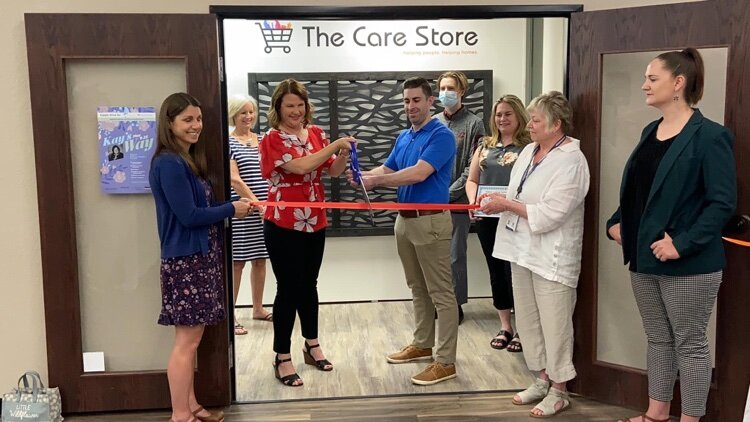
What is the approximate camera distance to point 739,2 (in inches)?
115

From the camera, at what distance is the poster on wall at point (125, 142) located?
319 centimetres

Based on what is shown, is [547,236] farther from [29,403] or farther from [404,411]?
[29,403]

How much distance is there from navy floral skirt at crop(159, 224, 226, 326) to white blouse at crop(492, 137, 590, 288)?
1412 mm

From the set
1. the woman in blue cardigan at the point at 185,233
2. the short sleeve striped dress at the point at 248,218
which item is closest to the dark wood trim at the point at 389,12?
the woman in blue cardigan at the point at 185,233

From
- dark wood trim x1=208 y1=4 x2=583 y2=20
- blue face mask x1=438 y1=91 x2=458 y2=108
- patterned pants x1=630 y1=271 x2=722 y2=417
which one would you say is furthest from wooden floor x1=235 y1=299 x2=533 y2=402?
dark wood trim x1=208 y1=4 x2=583 y2=20

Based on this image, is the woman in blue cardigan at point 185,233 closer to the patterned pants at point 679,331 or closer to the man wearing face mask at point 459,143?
the patterned pants at point 679,331

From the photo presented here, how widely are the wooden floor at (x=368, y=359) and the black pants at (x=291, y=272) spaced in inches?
11.5

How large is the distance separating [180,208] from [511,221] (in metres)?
1.51

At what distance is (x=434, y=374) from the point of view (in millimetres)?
3787

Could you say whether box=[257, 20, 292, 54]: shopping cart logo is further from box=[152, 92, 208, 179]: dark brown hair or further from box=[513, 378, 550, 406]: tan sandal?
box=[513, 378, 550, 406]: tan sandal

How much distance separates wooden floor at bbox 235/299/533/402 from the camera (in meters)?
3.73

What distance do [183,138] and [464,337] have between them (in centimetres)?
247

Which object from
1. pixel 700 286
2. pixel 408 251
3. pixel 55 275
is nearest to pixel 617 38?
pixel 700 286

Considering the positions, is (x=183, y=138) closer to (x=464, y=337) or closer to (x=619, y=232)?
(x=619, y=232)
